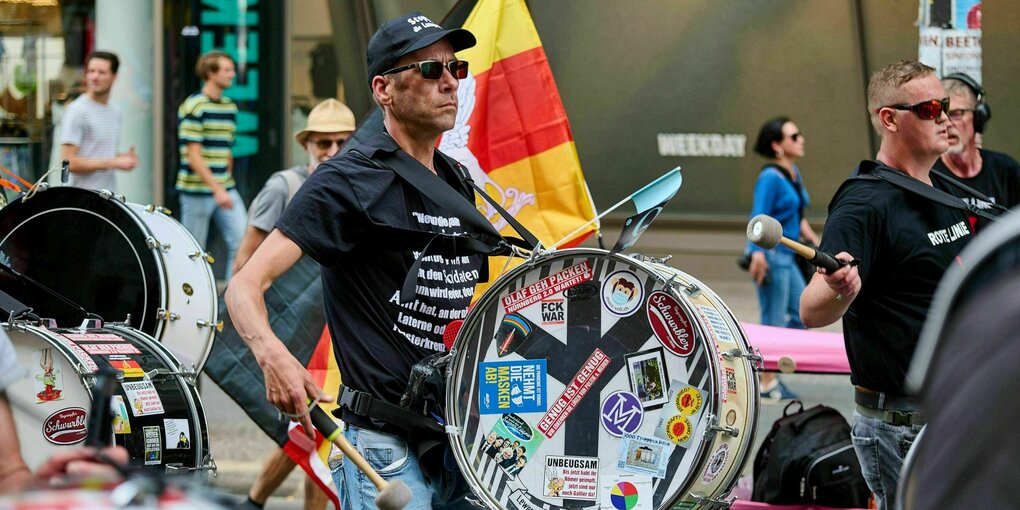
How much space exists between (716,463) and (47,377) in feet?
7.62

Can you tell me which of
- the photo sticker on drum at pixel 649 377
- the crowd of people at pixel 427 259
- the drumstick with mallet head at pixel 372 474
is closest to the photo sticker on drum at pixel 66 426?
the crowd of people at pixel 427 259

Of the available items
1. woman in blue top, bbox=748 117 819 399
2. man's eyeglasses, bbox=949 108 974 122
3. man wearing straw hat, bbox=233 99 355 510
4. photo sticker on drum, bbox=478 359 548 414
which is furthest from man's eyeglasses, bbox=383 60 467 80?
woman in blue top, bbox=748 117 819 399

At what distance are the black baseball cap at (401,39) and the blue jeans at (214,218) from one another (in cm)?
654

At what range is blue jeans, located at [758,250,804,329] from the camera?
9.62 meters

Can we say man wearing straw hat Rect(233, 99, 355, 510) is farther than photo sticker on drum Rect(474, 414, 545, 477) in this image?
Yes

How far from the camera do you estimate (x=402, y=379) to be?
3922 millimetres

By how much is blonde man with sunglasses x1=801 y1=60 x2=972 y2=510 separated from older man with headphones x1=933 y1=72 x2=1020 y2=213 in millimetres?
1884

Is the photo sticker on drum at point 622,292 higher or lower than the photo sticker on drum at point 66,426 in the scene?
higher

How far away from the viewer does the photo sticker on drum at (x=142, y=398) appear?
16.0ft

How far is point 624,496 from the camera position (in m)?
3.87

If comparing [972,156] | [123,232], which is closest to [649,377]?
[123,232]

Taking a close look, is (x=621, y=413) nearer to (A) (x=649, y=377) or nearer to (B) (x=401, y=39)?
(A) (x=649, y=377)

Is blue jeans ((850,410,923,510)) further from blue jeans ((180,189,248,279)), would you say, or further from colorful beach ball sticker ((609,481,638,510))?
blue jeans ((180,189,248,279))

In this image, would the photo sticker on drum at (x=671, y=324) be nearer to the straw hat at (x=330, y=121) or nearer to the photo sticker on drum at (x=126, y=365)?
the photo sticker on drum at (x=126, y=365)
